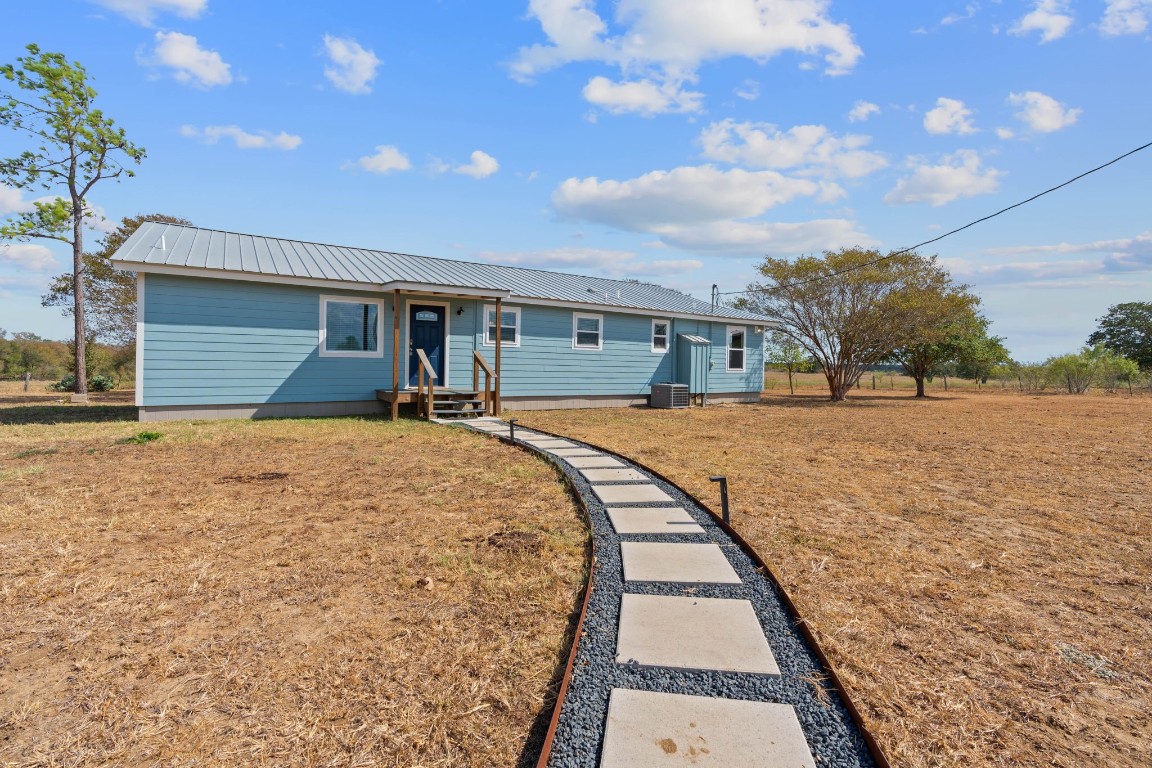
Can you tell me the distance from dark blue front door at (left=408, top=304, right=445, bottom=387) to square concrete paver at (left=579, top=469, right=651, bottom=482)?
6.68m

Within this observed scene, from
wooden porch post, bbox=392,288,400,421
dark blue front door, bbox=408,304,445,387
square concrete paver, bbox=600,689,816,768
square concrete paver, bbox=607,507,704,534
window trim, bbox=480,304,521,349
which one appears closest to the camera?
square concrete paver, bbox=600,689,816,768

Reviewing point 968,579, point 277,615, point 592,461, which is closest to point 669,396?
point 592,461

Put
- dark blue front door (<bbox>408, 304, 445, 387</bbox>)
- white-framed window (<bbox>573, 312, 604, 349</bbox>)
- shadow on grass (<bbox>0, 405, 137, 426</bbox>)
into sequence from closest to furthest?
shadow on grass (<bbox>0, 405, 137, 426</bbox>) < dark blue front door (<bbox>408, 304, 445, 387</bbox>) < white-framed window (<bbox>573, 312, 604, 349</bbox>)

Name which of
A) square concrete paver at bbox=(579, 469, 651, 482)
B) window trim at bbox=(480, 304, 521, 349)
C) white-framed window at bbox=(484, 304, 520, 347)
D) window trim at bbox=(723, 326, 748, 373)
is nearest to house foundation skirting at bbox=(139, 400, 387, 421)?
window trim at bbox=(480, 304, 521, 349)

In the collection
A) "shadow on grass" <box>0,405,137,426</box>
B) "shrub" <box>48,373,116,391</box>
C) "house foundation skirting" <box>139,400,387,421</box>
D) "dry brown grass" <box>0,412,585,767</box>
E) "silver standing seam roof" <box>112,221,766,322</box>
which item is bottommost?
"dry brown grass" <box>0,412,585,767</box>

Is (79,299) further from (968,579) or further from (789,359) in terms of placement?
(789,359)

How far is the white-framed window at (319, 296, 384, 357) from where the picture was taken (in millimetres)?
10977

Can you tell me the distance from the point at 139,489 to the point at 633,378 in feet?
38.6

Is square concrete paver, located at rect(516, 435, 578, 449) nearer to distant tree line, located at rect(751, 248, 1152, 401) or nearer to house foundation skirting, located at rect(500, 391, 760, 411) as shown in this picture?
house foundation skirting, located at rect(500, 391, 760, 411)

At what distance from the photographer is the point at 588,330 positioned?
1446cm

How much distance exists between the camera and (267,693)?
7.27 ft

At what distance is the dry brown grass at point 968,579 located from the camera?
2.12 m

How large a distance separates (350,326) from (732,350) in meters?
11.7

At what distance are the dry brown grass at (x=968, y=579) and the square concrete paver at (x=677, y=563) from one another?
38cm
